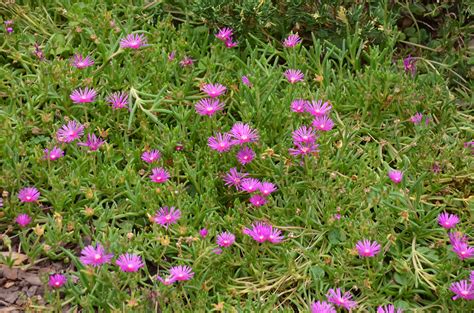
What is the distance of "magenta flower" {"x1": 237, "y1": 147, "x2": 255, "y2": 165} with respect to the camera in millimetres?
2803

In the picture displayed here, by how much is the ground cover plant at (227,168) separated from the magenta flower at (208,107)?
13 mm

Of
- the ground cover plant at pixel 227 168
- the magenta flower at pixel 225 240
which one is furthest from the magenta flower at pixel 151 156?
the magenta flower at pixel 225 240

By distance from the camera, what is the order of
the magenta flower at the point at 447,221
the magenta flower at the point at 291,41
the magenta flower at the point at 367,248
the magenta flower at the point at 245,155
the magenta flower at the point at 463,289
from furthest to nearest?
the magenta flower at the point at 291,41, the magenta flower at the point at 245,155, the magenta flower at the point at 447,221, the magenta flower at the point at 367,248, the magenta flower at the point at 463,289

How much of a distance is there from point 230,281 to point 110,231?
458mm

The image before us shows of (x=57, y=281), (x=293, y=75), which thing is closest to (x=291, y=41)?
(x=293, y=75)

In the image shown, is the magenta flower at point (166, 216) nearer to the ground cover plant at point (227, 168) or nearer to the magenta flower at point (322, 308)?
the ground cover plant at point (227, 168)

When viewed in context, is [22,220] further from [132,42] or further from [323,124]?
[323,124]

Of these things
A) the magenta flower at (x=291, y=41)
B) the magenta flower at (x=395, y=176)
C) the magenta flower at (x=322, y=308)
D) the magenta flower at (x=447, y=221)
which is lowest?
the magenta flower at (x=322, y=308)

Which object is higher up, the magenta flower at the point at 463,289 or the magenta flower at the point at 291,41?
the magenta flower at the point at 291,41

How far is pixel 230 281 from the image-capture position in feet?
8.50

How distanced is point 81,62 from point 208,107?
25.8 inches

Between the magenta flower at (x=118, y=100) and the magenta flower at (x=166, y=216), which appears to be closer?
the magenta flower at (x=166, y=216)

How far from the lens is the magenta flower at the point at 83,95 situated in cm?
303

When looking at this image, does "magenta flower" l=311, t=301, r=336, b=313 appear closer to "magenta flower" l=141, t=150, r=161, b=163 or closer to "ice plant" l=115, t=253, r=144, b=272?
"ice plant" l=115, t=253, r=144, b=272
